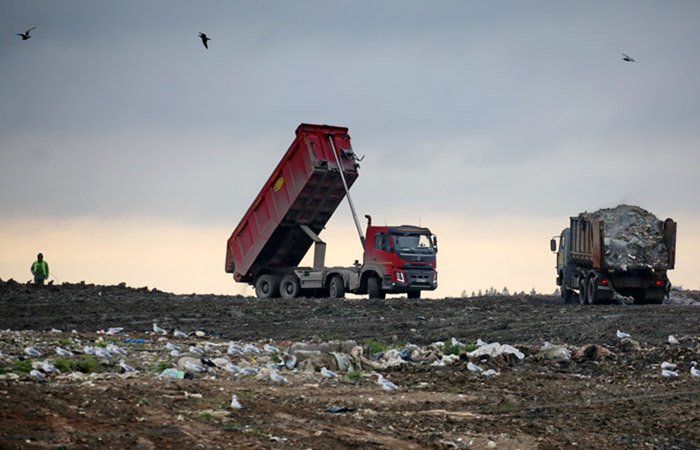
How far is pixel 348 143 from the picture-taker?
1318 inches

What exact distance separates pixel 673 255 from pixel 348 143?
383 inches

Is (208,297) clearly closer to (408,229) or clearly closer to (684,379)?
(408,229)

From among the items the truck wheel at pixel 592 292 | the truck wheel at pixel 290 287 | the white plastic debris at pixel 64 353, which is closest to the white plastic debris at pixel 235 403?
the white plastic debris at pixel 64 353

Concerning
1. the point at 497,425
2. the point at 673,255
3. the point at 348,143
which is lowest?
the point at 497,425

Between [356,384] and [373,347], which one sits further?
[373,347]

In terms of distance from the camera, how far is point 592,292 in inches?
1288

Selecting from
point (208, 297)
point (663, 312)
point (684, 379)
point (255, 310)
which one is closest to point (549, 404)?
point (684, 379)

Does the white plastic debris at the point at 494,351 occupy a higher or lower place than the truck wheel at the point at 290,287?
lower

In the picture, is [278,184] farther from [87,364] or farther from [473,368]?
[87,364]

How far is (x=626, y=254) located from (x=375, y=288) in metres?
7.36

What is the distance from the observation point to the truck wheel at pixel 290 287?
117ft

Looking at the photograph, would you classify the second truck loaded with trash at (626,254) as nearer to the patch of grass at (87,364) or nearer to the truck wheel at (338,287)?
the truck wheel at (338,287)

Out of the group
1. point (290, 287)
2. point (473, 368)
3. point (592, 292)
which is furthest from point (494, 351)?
point (290, 287)

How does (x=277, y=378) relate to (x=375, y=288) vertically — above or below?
below
